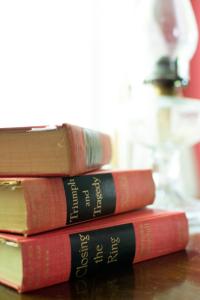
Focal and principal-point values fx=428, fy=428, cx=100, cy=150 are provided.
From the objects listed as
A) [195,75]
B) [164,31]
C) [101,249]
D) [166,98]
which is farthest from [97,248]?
[195,75]

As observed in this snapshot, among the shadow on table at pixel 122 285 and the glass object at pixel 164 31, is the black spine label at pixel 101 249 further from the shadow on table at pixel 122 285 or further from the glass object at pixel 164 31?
the glass object at pixel 164 31

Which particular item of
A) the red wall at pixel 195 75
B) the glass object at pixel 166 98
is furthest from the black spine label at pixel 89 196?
the red wall at pixel 195 75

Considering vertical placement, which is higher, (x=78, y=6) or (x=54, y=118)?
(x=78, y=6)

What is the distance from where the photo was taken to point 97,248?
45 centimetres

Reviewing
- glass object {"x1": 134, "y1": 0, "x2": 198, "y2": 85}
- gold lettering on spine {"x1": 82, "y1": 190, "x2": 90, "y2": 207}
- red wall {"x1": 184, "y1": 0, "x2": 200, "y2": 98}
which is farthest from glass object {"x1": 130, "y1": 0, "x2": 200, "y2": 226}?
gold lettering on spine {"x1": 82, "y1": 190, "x2": 90, "y2": 207}

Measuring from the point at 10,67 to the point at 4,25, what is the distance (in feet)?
0.29

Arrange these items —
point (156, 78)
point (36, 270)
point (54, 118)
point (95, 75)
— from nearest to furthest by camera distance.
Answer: point (36, 270) → point (156, 78) → point (54, 118) → point (95, 75)

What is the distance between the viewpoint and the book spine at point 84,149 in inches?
17.0

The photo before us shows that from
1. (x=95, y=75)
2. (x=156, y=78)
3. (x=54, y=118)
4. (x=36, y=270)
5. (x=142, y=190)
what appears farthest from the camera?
(x=95, y=75)

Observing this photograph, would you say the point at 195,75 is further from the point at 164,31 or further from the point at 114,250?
the point at 114,250

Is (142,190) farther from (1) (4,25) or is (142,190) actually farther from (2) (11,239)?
(1) (4,25)

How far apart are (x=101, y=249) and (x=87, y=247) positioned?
0.02 metres

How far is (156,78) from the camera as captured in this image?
86 centimetres

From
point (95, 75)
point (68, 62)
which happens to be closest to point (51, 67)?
point (68, 62)
